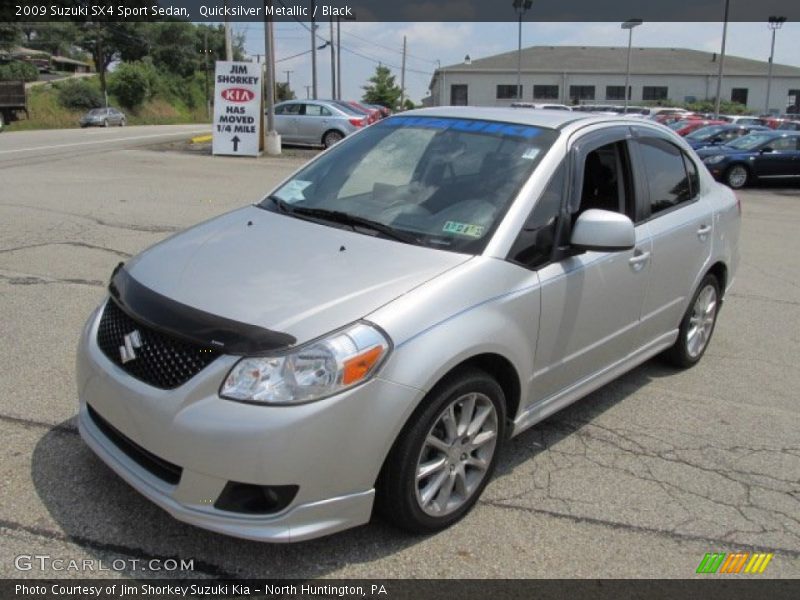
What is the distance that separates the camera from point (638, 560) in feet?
9.70

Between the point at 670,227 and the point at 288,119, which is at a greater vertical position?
the point at 288,119

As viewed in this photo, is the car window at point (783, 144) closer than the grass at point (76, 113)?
Yes

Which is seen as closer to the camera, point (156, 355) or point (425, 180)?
point (156, 355)

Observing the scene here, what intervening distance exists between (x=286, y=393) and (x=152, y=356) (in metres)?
0.59

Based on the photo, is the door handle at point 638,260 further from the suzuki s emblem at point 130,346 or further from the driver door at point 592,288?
the suzuki s emblem at point 130,346

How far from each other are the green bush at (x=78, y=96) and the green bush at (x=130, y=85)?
429cm

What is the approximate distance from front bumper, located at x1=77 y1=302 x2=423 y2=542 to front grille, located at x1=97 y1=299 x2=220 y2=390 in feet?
0.13

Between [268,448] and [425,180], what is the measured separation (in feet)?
5.96

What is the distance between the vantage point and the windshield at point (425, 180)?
342 centimetres

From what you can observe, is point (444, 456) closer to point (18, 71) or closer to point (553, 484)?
point (553, 484)

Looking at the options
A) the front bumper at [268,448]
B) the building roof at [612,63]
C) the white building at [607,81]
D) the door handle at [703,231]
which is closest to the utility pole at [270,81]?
the door handle at [703,231]

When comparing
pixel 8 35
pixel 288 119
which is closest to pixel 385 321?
pixel 288 119

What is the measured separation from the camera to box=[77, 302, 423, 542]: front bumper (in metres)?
2.49

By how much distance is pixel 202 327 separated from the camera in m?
2.66
